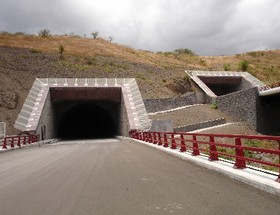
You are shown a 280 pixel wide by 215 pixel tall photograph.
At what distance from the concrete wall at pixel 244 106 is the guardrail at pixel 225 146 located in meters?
10.6

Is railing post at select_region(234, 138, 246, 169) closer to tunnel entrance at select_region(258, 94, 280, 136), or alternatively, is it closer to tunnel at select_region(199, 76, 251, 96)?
tunnel entrance at select_region(258, 94, 280, 136)

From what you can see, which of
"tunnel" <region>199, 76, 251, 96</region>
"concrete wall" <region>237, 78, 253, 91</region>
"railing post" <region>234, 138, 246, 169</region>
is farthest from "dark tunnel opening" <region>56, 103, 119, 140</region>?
"railing post" <region>234, 138, 246, 169</region>

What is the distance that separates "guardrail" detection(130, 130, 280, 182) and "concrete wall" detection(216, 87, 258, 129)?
10627 millimetres

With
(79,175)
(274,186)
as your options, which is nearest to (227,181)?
(274,186)

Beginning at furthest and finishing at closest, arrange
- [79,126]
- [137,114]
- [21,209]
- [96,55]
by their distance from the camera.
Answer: [96,55]
[79,126]
[137,114]
[21,209]

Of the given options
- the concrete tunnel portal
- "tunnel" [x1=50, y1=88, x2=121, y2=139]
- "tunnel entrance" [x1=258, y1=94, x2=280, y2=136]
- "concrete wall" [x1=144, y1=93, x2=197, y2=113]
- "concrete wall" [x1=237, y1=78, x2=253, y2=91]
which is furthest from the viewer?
"concrete wall" [x1=237, y1=78, x2=253, y2=91]

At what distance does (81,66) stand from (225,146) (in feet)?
200

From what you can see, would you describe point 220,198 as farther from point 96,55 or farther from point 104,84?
point 96,55

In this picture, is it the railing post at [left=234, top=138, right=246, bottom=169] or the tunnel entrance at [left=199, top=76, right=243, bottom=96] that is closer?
the railing post at [left=234, top=138, right=246, bottom=169]

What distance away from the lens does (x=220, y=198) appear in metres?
7.55

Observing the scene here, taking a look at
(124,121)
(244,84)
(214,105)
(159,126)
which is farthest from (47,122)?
(244,84)

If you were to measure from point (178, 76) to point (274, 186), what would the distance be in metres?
66.0

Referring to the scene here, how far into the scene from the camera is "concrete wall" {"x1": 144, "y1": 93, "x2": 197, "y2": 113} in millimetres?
56500

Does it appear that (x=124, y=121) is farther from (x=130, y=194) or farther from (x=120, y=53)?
(x=120, y=53)
